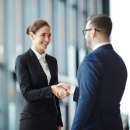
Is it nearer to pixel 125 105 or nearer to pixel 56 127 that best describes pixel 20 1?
pixel 56 127

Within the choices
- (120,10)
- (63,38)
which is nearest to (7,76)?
(63,38)

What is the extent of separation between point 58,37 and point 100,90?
2262 mm

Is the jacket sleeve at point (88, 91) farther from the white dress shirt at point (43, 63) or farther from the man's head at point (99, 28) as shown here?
the white dress shirt at point (43, 63)

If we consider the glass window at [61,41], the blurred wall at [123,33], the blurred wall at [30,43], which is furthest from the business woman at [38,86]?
the blurred wall at [123,33]

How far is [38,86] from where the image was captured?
69.1 inches

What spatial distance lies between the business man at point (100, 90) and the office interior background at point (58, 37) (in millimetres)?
1542

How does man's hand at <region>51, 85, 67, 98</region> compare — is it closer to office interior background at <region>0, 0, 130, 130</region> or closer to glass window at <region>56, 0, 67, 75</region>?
office interior background at <region>0, 0, 130, 130</region>

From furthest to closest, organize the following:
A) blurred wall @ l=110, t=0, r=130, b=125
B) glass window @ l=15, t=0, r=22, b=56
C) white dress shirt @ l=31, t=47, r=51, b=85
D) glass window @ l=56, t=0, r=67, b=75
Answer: blurred wall @ l=110, t=0, r=130, b=125, glass window @ l=56, t=0, r=67, b=75, glass window @ l=15, t=0, r=22, b=56, white dress shirt @ l=31, t=47, r=51, b=85

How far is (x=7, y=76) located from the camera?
2.65m

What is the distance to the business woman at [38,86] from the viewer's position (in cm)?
170

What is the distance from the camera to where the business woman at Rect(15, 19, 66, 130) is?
170cm

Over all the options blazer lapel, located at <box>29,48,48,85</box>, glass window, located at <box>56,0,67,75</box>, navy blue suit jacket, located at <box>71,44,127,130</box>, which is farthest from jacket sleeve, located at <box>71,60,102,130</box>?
glass window, located at <box>56,0,67,75</box>

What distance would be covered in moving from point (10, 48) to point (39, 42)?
3.18ft

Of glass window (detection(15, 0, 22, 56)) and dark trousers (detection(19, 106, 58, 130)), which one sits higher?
glass window (detection(15, 0, 22, 56))
